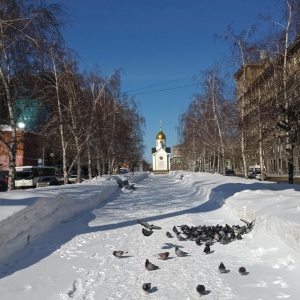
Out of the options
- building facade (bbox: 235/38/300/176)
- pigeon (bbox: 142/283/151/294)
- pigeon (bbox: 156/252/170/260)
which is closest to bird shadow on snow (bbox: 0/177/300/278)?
pigeon (bbox: 156/252/170/260)

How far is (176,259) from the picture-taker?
7227 millimetres

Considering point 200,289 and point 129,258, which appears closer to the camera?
point 200,289

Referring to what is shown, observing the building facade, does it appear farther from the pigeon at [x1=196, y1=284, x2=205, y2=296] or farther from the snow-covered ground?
the pigeon at [x1=196, y1=284, x2=205, y2=296]

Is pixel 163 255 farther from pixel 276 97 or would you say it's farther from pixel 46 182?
pixel 46 182

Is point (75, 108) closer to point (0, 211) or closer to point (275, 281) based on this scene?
point (0, 211)

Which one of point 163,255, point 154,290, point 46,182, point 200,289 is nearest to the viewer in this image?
point 200,289

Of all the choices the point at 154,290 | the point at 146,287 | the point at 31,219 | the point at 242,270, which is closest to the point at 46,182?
the point at 31,219

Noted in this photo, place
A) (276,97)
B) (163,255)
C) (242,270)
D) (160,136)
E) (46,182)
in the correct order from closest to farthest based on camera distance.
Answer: (242,270), (163,255), (276,97), (46,182), (160,136)

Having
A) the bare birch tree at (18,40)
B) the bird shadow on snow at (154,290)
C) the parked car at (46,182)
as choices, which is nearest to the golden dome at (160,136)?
the parked car at (46,182)

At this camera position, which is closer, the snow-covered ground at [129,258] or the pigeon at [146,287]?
the pigeon at [146,287]

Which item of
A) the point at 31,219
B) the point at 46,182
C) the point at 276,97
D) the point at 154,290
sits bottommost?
the point at 154,290

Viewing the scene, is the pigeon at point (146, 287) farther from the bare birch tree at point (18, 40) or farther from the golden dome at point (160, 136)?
the golden dome at point (160, 136)

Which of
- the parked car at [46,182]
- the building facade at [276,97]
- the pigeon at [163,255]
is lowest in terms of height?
the pigeon at [163,255]

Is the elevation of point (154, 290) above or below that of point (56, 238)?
below
